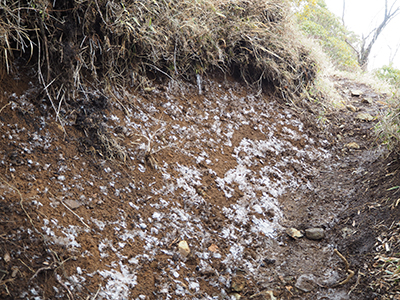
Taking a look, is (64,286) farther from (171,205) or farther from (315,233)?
(315,233)

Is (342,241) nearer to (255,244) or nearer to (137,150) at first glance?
(255,244)

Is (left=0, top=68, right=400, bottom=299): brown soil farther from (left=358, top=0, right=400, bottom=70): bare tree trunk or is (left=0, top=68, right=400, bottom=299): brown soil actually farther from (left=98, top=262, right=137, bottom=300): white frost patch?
(left=358, top=0, right=400, bottom=70): bare tree trunk

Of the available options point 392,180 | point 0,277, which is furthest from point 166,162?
point 392,180

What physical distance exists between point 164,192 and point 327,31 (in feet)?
27.3

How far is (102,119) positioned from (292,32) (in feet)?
9.52

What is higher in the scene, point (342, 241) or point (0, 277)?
point (342, 241)

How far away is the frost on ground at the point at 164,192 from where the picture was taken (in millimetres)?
1749

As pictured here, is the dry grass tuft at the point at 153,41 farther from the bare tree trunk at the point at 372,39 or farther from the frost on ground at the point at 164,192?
the bare tree trunk at the point at 372,39

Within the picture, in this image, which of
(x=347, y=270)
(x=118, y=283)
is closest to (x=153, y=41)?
(x=118, y=283)

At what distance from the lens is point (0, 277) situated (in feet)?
4.50

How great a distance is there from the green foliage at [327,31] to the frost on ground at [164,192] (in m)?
4.43

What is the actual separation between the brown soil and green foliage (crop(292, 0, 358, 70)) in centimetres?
451

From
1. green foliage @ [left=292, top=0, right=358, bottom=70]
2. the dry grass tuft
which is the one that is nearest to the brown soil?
the dry grass tuft

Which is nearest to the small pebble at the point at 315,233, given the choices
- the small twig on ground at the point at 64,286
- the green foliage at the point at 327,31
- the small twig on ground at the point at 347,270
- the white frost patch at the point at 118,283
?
the small twig on ground at the point at 347,270
